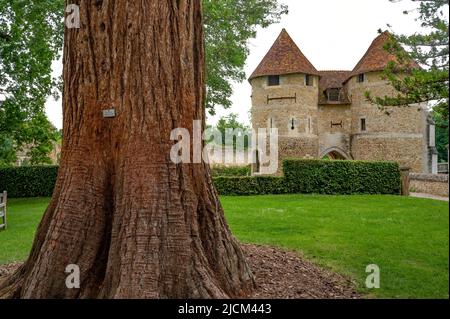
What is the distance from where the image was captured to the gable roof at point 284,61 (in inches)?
1232

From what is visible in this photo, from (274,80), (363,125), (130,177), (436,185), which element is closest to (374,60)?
(363,125)

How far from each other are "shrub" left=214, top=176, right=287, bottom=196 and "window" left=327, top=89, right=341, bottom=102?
1649 cm

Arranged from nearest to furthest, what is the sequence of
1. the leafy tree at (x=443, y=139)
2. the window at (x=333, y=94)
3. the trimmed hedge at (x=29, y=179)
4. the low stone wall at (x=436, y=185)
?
the leafy tree at (x=443, y=139) < the low stone wall at (x=436, y=185) < the trimmed hedge at (x=29, y=179) < the window at (x=333, y=94)

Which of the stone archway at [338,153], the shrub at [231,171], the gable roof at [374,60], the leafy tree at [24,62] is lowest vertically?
the shrub at [231,171]

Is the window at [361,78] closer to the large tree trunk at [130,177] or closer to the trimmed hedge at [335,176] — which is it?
the trimmed hedge at [335,176]

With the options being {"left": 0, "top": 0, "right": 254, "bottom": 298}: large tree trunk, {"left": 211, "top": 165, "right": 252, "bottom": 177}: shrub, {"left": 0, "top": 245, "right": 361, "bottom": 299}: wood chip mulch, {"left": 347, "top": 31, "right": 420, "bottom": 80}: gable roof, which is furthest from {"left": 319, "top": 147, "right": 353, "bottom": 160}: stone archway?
{"left": 0, "top": 0, "right": 254, "bottom": 298}: large tree trunk

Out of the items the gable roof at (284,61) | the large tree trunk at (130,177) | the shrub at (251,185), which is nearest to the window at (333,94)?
the gable roof at (284,61)

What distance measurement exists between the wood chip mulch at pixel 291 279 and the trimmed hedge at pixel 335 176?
45.9 ft

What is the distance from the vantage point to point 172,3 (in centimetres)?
420

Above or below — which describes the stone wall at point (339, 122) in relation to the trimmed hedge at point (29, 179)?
above

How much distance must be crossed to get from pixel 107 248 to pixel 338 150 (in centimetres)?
3147

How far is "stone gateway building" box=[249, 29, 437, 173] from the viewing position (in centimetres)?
2956
